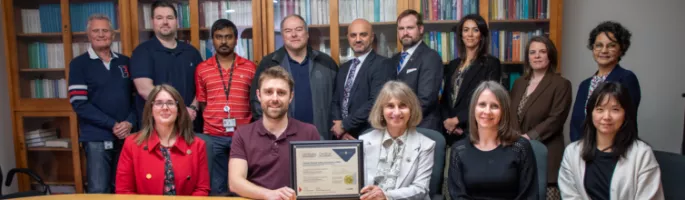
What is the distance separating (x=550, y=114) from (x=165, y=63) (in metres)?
2.45

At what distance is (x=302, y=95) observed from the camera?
3.28 m

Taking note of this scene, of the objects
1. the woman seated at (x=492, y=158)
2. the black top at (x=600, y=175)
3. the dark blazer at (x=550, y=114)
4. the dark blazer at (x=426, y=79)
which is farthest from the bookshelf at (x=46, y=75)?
the black top at (x=600, y=175)

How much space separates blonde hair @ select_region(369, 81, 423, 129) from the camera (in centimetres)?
241

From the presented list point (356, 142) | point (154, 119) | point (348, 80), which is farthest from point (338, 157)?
point (348, 80)

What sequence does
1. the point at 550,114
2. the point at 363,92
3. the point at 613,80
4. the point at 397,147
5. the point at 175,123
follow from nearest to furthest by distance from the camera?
the point at 397,147 < the point at 175,123 < the point at 613,80 < the point at 550,114 < the point at 363,92

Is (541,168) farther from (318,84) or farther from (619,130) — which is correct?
(318,84)

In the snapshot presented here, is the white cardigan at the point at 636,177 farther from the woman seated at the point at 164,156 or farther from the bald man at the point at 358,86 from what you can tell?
the woman seated at the point at 164,156

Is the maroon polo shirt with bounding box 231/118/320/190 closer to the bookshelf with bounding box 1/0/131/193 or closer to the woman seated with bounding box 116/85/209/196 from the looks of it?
the woman seated with bounding box 116/85/209/196

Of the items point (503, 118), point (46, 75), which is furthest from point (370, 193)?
point (46, 75)

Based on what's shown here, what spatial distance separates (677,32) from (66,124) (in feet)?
15.9

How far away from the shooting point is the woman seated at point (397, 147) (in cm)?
231

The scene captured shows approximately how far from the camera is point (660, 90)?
3877 mm

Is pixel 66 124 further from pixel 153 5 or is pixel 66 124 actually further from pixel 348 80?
pixel 348 80

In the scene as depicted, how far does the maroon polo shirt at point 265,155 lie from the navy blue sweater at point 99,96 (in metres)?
1.48
